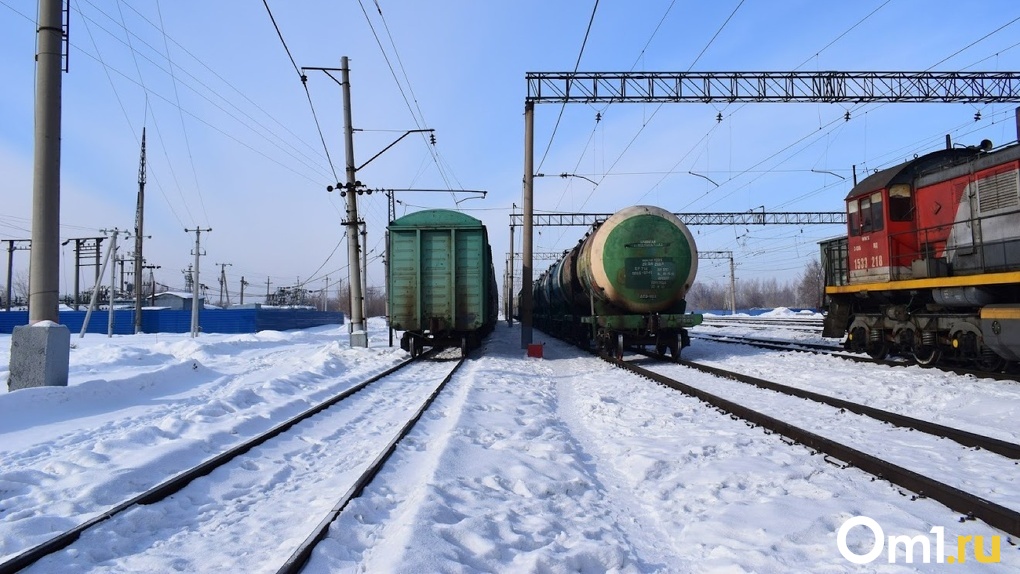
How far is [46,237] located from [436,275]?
8.47m

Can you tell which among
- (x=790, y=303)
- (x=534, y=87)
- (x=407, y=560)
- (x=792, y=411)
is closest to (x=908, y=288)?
(x=792, y=411)

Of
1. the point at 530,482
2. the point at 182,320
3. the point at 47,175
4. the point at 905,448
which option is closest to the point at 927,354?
the point at 905,448

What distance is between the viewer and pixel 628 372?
12.2 m

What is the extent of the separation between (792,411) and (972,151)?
23.8 ft

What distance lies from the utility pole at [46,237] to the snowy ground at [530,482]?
2.20 ft

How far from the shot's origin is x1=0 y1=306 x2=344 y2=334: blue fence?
107 feet

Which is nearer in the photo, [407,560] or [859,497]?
[407,560]

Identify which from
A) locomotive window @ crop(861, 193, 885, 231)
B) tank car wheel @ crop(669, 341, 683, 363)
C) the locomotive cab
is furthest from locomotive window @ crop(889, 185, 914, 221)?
tank car wheel @ crop(669, 341, 683, 363)

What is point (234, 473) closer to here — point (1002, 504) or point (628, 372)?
point (1002, 504)

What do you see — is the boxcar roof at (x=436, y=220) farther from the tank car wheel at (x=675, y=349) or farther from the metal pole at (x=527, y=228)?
the tank car wheel at (x=675, y=349)

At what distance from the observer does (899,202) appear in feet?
37.5

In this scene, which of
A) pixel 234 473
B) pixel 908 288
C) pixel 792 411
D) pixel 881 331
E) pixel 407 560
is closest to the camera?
pixel 407 560

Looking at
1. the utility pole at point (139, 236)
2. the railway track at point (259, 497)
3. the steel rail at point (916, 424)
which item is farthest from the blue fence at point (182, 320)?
the steel rail at point (916, 424)

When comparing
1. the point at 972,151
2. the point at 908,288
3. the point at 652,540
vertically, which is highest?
the point at 972,151
